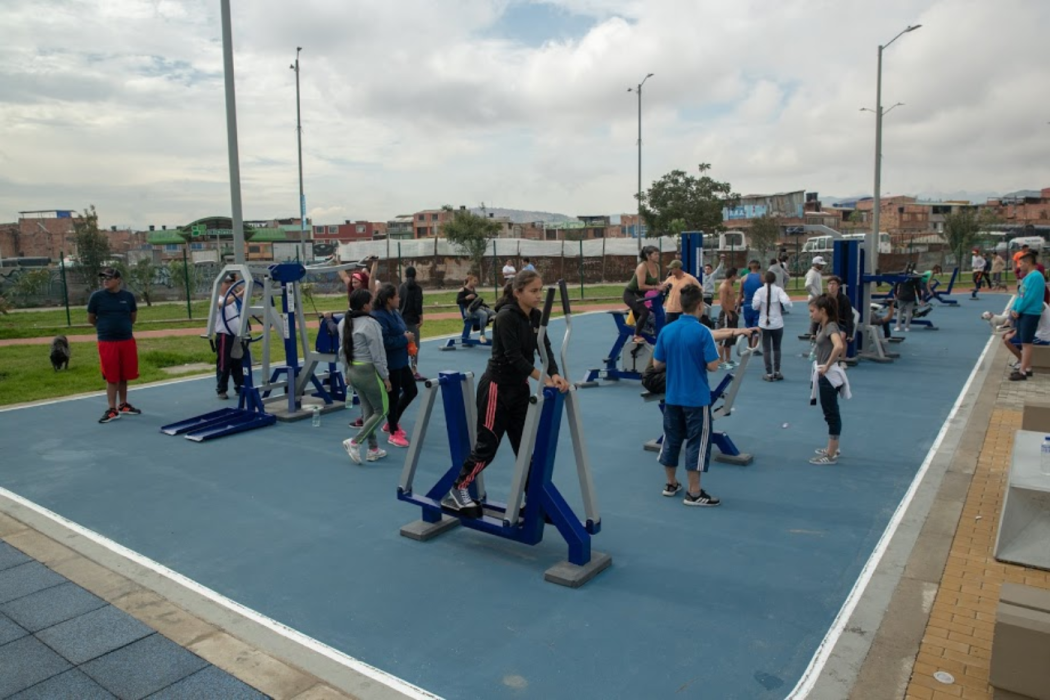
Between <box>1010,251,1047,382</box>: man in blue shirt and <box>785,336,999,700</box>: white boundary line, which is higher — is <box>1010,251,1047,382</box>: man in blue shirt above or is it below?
above

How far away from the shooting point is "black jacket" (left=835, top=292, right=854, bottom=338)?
11.0m

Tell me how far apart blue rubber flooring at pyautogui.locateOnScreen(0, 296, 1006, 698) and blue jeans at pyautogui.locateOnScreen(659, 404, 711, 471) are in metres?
0.40

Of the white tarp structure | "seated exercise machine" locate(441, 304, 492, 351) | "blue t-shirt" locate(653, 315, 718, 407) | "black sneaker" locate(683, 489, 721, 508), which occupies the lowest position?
"black sneaker" locate(683, 489, 721, 508)

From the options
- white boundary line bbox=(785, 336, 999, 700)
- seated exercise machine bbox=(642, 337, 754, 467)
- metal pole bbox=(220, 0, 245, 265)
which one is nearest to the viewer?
white boundary line bbox=(785, 336, 999, 700)

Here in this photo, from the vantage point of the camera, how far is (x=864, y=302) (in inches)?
500

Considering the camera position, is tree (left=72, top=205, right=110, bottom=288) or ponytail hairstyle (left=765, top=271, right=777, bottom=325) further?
tree (left=72, top=205, right=110, bottom=288)

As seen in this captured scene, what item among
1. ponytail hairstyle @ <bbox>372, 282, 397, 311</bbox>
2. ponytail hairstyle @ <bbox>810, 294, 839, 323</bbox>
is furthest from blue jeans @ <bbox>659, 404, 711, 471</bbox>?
ponytail hairstyle @ <bbox>372, 282, 397, 311</bbox>

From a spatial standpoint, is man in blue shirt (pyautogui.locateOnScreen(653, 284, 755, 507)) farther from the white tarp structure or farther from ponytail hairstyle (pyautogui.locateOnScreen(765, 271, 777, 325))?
the white tarp structure

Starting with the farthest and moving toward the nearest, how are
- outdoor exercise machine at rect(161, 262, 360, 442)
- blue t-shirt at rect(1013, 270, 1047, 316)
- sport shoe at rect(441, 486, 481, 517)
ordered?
blue t-shirt at rect(1013, 270, 1047, 316) → outdoor exercise machine at rect(161, 262, 360, 442) → sport shoe at rect(441, 486, 481, 517)

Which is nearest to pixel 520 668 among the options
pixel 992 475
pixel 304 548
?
pixel 304 548

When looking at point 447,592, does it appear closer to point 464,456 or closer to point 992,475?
point 464,456

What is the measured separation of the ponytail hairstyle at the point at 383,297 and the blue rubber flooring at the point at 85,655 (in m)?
3.90

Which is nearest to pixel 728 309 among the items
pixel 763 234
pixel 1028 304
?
pixel 1028 304

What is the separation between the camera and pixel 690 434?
5738 mm
